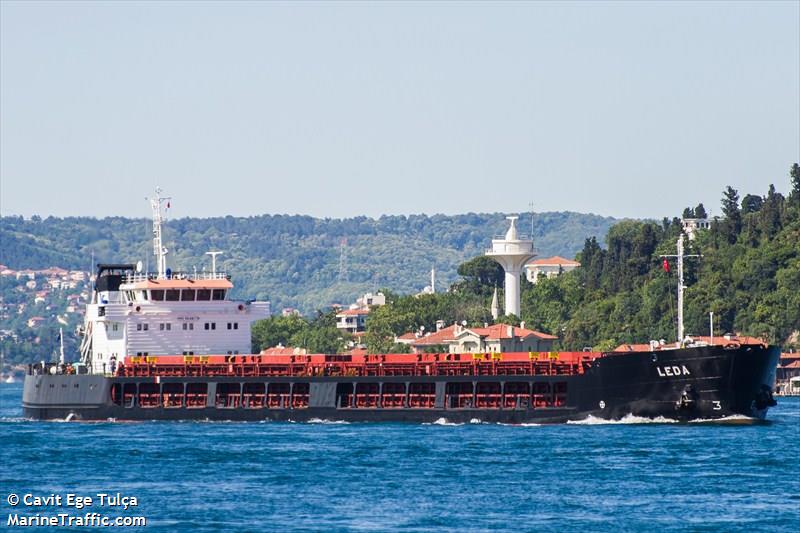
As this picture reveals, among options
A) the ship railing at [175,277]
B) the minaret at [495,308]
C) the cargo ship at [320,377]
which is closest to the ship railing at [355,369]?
the cargo ship at [320,377]

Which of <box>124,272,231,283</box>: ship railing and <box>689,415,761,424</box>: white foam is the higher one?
<box>124,272,231,283</box>: ship railing

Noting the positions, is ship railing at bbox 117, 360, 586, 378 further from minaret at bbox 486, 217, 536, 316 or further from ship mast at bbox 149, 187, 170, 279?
minaret at bbox 486, 217, 536, 316

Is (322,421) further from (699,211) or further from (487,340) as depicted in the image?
(699,211)

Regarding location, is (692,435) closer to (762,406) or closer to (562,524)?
(762,406)

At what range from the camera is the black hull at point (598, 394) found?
66.3 meters

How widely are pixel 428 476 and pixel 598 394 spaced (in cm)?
1699

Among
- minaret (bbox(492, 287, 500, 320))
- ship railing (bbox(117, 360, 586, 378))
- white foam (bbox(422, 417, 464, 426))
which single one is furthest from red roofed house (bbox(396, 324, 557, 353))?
white foam (bbox(422, 417, 464, 426))

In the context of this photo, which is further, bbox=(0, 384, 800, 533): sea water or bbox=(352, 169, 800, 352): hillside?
bbox=(352, 169, 800, 352): hillside

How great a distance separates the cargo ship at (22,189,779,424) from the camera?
66.9 meters

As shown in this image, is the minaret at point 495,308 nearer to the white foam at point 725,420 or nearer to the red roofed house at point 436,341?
the red roofed house at point 436,341

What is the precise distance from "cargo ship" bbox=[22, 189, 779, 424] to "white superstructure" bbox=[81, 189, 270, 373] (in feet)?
0.21

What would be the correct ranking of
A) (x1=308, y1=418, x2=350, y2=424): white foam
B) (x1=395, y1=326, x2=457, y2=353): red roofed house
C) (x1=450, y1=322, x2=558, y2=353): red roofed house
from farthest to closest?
(x1=395, y1=326, x2=457, y2=353): red roofed house
(x1=450, y1=322, x2=558, y2=353): red roofed house
(x1=308, y1=418, x2=350, y2=424): white foam

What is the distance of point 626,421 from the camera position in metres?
68.2

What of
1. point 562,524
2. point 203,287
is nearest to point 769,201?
point 203,287
